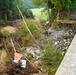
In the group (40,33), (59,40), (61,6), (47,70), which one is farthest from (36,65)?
(61,6)

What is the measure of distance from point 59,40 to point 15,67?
1887mm

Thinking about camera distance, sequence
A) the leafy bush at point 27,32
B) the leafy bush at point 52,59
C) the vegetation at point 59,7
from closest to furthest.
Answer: the leafy bush at point 52,59 < the leafy bush at point 27,32 < the vegetation at point 59,7

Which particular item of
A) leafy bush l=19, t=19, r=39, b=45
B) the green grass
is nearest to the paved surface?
leafy bush l=19, t=19, r=39, b=45

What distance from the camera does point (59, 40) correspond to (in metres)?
6.64

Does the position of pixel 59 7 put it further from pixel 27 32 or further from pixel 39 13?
pixel 39 13

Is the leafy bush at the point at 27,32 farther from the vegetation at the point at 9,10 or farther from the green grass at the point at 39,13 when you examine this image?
the vegetation at the point at 9,10

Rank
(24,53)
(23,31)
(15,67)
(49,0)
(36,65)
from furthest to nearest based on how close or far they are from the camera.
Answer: (49,0) → (23,31) → (24,53) → (36,65) → (15,67)

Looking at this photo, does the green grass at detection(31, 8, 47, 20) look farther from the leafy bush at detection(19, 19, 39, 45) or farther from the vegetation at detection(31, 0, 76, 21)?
the leafy bush at detection(19, 19, 39, 45)

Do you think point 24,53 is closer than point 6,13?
Yes

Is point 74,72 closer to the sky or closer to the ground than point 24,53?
closer to the sky

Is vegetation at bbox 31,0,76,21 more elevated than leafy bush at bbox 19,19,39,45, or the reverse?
vegetation at bbox 31,0,76,21

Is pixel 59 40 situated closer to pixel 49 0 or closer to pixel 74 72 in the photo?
pixel 49 0

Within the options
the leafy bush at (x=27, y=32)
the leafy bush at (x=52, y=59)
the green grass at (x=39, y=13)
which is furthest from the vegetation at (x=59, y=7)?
the leafy bush at (x=52, y=59)

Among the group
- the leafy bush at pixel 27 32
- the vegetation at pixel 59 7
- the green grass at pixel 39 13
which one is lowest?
the green grass at pixel 39 13
